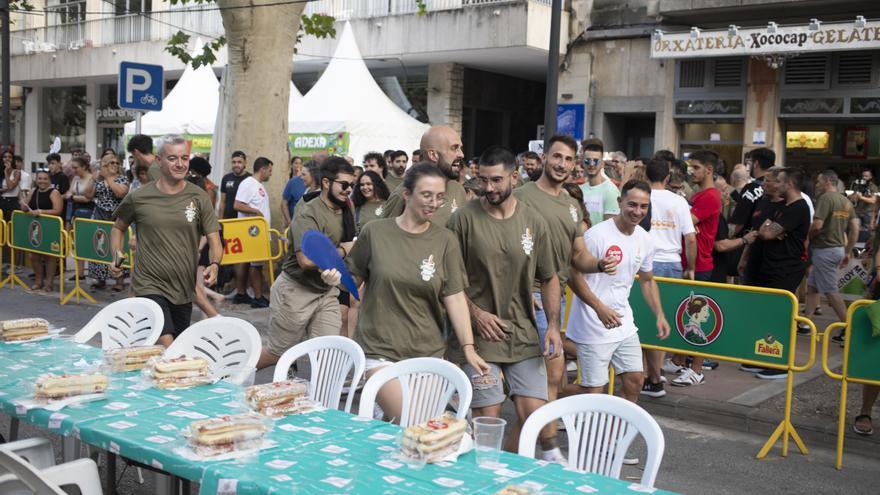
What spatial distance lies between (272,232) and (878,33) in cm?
1010

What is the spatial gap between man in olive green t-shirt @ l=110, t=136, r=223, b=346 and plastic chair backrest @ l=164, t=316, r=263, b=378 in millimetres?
1075

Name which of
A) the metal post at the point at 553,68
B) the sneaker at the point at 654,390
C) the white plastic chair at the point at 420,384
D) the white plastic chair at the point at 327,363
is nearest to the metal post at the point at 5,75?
the metal post at the point at 553,68

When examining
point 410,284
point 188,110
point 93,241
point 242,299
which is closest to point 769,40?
point 242,299

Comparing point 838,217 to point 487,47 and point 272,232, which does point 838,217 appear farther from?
point 487,47

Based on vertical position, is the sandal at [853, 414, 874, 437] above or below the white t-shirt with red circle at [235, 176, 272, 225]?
below

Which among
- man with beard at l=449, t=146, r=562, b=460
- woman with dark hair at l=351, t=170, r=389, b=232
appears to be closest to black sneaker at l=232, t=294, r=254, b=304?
woman with dark hair at l=351, t=170, r=389, b=232

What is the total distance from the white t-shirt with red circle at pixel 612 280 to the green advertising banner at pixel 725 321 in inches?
Result: 46.8

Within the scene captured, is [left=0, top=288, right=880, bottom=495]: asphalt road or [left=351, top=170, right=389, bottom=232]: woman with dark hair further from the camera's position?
[left=351, top=170, right=389, bottom=232]: woman with dark hair

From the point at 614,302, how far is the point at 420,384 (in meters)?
1.90

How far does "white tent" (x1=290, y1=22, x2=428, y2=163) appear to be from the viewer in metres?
17.2

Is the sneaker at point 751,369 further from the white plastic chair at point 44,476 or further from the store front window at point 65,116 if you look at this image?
the store front window at point 65,116

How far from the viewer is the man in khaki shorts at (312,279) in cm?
663

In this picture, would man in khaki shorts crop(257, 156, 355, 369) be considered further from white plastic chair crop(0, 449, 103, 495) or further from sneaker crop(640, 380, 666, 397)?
white plastic chair crop(0, 449, 103, 495)

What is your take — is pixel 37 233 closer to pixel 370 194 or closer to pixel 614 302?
pixel 370 194
